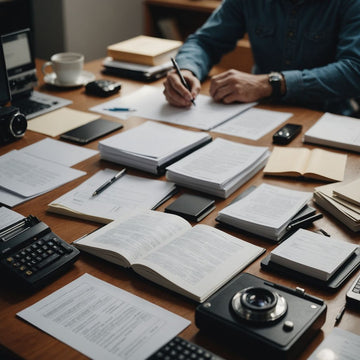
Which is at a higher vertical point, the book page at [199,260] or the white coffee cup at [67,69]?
the white coffee cup at [67,69]

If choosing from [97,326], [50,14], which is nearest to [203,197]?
[97,326]

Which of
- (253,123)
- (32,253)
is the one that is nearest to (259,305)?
(32,253)

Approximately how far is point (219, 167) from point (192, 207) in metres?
0.18

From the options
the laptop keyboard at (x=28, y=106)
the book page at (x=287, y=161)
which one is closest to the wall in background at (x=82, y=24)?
the laptop keyboard at (x=28, y=106)

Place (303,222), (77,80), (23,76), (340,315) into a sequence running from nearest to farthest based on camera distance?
(340,315) < (303,222) < (23,76) < (77,80)

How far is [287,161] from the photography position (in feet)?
4.68

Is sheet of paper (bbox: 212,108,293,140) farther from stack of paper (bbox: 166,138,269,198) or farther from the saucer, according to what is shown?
the saucer

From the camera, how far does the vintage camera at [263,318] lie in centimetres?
79

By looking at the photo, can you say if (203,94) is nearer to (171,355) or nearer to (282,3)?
(282,3)

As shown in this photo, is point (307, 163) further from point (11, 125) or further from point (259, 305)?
point (11, 125)

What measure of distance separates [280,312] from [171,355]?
0.61 feet

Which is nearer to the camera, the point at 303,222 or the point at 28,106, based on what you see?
the point at 303,222

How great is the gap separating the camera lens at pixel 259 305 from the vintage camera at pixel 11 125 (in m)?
0.98

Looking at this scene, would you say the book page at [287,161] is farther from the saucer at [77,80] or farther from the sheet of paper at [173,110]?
the saucer at [77,80]
